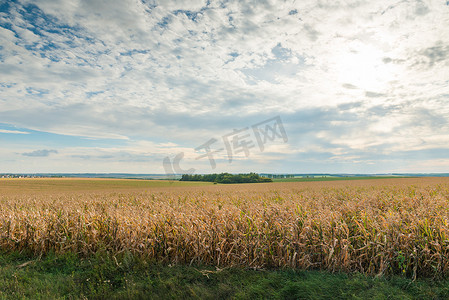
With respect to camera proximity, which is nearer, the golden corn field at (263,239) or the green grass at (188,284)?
the green grass at (188,284)

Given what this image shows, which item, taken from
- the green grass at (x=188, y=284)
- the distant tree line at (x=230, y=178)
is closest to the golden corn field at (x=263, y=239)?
the green grass at (x=188, y=284)

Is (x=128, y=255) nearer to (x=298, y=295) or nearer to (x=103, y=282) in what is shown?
(x=103, y=282)

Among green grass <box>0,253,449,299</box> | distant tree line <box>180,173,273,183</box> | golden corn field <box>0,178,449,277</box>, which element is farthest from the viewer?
distant tree line <box>180,173,273,183</box>

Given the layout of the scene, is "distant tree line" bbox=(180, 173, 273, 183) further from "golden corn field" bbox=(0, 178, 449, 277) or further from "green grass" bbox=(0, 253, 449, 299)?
"green grass" bbox=(0, 253, 449, 299)

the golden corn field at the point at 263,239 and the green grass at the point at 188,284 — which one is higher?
the golden corn field at the point at 263,239

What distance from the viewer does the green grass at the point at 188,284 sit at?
407cm

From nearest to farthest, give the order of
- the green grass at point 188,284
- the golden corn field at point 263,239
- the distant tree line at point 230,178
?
the green grass at point 188,284 → the golden corn field at point 263,239 → the distant tree line at point 230,178

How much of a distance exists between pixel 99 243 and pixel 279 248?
4676 millimetres

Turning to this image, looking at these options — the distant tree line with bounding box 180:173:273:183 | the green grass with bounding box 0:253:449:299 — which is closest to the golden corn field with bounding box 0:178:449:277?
the green grass with bounding box 0:253:449:299

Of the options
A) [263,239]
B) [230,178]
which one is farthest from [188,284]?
[230,178]

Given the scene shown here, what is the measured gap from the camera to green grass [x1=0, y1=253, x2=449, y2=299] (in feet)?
13.3

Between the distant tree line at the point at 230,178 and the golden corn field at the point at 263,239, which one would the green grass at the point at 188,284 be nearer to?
the golden corn field at the point at 263,239

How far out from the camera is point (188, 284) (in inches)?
182

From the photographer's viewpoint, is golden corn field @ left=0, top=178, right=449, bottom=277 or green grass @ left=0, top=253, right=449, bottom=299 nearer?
green grass @ left=0, top=253, right=449, bottom=299
